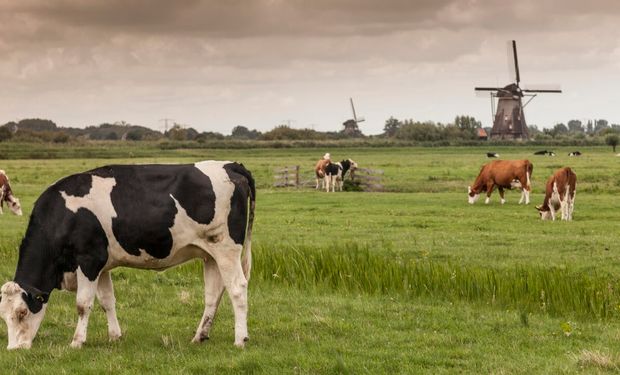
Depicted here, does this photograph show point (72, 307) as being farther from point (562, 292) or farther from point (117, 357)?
point (562, 292)

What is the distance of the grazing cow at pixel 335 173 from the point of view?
150 feet

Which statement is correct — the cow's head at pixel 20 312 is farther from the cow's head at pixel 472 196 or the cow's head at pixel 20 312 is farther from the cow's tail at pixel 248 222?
the cow's head at pixel 472 196

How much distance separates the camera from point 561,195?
28703 millimetres

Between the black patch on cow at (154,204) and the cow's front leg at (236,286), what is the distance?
0.48m

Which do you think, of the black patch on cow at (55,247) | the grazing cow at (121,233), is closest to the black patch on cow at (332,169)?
the grazing cow at (121,233)

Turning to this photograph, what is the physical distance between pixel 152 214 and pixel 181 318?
253 centimetres

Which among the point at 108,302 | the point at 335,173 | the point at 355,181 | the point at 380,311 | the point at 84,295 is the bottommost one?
the point at 355,181

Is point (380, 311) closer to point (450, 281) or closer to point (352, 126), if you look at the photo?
point (450, 281)

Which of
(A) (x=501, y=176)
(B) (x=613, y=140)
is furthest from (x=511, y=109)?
(A) (x=501, y=176)

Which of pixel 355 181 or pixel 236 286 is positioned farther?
pixel 355 181

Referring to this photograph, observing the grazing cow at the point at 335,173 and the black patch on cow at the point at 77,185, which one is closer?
the black patch on cow at the point at 77,185

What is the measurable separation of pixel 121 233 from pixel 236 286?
1.48 metres

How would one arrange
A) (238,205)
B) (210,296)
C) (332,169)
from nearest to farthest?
(238,205) → (210,296) → (332,169)

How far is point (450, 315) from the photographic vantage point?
11945 mm
